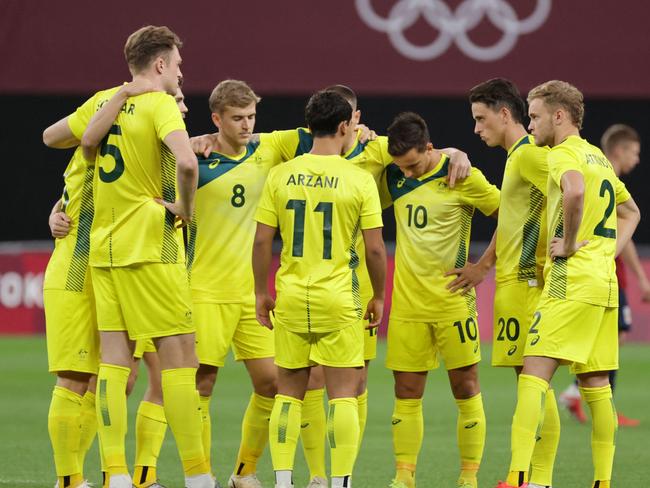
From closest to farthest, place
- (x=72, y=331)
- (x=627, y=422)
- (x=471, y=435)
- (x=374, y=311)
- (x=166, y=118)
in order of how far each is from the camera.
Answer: (x=166, y=118) < (x=72, y=331) < (x=374, y=311) < (x=471, y=435) < (x=627, y=422)

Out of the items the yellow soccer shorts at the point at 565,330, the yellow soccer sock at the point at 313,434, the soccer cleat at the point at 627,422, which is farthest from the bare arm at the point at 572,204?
the soccer cleat at the point at 627,422

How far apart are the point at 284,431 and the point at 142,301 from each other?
0.92m

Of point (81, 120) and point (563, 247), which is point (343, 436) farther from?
point (81, 120)

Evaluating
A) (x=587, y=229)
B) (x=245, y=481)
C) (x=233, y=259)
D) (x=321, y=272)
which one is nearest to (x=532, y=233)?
(x=587, y=229)

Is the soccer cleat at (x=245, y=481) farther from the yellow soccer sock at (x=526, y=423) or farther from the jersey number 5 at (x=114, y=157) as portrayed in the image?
the jersey number 5 at (x=114, y=157)

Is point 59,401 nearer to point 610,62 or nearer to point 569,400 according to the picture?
point 569,400

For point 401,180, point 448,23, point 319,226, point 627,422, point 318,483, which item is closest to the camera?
point 319,226

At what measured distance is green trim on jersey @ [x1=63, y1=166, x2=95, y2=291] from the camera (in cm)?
620

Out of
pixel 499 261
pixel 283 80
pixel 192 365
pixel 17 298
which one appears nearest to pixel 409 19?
pixel 283 80

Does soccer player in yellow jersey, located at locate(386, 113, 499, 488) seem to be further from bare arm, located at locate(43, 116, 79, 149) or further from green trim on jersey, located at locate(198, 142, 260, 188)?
bare arm, located at locate(43, 116, 79, 149)

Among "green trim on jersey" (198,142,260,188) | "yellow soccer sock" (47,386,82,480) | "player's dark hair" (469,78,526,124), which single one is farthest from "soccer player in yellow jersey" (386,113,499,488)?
"yellow soccer sock" (47,386,82,480)

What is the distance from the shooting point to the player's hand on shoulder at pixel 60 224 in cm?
633

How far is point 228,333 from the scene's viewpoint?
6.76 metres

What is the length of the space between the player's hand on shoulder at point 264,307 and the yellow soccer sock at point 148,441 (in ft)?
2.44
